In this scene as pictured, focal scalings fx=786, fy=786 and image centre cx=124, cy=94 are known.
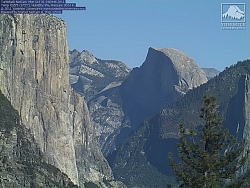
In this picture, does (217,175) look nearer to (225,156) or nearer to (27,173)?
(225,156)

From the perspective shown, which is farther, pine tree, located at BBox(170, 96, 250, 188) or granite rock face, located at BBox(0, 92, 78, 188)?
granite rock face, located at BBox(0, 92, 78, 188)

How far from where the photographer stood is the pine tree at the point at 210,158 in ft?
191

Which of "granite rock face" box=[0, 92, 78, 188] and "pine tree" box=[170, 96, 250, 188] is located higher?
"pine tree" box=[170, 96, 250, 188]

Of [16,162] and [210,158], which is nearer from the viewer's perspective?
[210,158]

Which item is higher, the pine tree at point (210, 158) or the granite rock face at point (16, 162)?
the pine tree at point (210, 158)

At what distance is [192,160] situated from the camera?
58.6 metres

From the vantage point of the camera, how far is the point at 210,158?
58.1 m

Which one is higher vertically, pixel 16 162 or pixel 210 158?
pixel 210 158

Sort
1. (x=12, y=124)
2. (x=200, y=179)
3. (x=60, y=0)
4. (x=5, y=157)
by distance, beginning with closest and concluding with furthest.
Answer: (x=200, y=179) < (x=60, y=0) < (x=5, y=157) < (x=12, y=124)

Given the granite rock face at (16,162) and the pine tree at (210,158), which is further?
the granite rock face at (16,162)

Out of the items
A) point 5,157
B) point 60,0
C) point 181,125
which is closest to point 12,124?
point 5,157

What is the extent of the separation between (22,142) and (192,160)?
145 meters

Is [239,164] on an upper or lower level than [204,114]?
lower

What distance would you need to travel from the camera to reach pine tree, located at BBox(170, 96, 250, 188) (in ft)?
191
